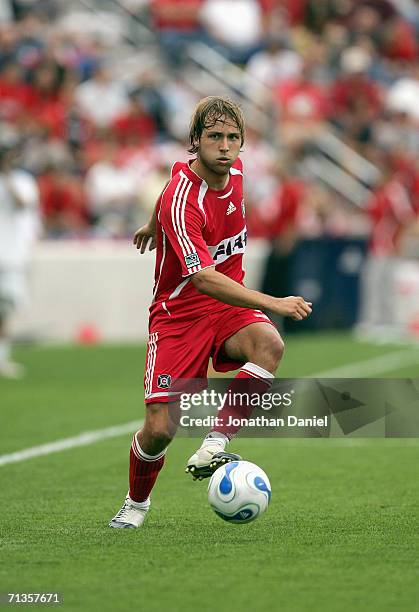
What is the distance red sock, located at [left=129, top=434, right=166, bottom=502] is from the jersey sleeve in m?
0.88

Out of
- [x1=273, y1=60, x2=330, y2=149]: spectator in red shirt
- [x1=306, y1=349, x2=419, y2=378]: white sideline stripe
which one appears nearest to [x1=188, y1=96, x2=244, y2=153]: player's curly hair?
[x1=306, y1=349, x2=419, y2=378]: white sideline stripe

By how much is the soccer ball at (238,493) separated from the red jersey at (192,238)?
32.5 inches

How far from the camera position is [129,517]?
655 cm

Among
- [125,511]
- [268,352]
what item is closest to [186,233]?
[268,352]

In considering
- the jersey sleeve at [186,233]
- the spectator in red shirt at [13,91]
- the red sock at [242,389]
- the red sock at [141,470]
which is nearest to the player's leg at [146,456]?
the red sock at [141,470]

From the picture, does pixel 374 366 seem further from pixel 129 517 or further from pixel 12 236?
pixel 129 517

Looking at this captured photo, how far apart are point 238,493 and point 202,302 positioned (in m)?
0.99

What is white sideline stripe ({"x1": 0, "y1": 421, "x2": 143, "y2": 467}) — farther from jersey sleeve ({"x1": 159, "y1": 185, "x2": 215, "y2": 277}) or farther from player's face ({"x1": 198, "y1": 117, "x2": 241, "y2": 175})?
player's face ({"x1": 198, "y1": 117, "x2": 241, "y2": 175})

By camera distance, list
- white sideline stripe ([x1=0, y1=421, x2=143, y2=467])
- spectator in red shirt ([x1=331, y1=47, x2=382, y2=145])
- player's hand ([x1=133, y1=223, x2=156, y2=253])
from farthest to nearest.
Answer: spectator in red shirt ([x1=331, y1=47, x2=382, y2=145]) → white sideline stripe ([x1=0, y1=421, x2=143, y2=467]) → player's hand ([x1=133, y1=223, x2=156, y2=253])

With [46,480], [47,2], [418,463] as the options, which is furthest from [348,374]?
[47,2]

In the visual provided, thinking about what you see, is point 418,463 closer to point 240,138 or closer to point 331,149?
point 240,138

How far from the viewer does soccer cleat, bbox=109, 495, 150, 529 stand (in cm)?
652

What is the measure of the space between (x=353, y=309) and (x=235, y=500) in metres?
13.5

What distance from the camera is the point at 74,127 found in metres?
20.2
